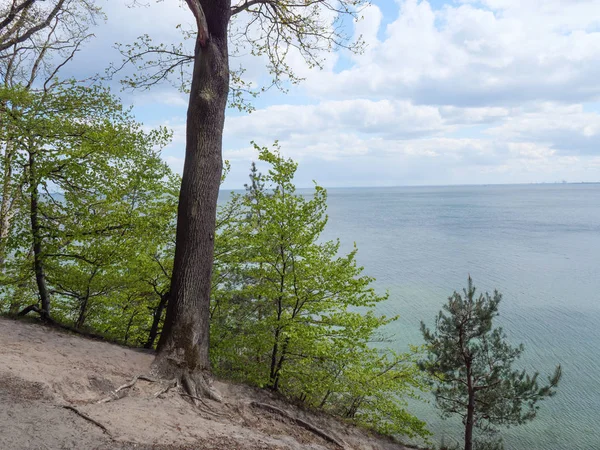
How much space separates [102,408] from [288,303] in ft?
15.6

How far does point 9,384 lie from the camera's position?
16.0 feet

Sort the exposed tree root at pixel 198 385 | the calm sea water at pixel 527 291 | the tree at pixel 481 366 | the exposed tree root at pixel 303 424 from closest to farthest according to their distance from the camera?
1. the exposed tree root at pixel 198 385
2. the exposed tree root at pixel 303 424
3. the tree at pixel 481 366
4. the calm sea water at pixel 527 291

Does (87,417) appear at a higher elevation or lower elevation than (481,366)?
higher

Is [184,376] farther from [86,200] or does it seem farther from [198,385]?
[86,200]

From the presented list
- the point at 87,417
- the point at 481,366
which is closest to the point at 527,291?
the point at 481,366

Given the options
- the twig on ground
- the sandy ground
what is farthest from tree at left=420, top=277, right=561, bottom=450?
the twig on ground

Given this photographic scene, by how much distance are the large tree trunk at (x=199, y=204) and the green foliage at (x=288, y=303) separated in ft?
7.83

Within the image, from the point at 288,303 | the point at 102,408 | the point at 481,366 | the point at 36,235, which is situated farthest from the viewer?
the point at 481,366

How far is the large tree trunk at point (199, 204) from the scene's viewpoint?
641 cm

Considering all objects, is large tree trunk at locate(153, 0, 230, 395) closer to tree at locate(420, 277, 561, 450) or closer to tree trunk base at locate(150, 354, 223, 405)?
tree trunk base at locate(150, 354, 223, 405)

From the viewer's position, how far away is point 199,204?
21.7 ft

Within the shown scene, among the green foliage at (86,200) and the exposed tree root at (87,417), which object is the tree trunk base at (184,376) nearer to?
the exposed tree root at (87,417)

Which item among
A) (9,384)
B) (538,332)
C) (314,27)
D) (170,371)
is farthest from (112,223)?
(538,332)

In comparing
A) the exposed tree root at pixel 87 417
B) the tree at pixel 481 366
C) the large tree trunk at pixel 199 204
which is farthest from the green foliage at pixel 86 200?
the tree at pixel 481 366
